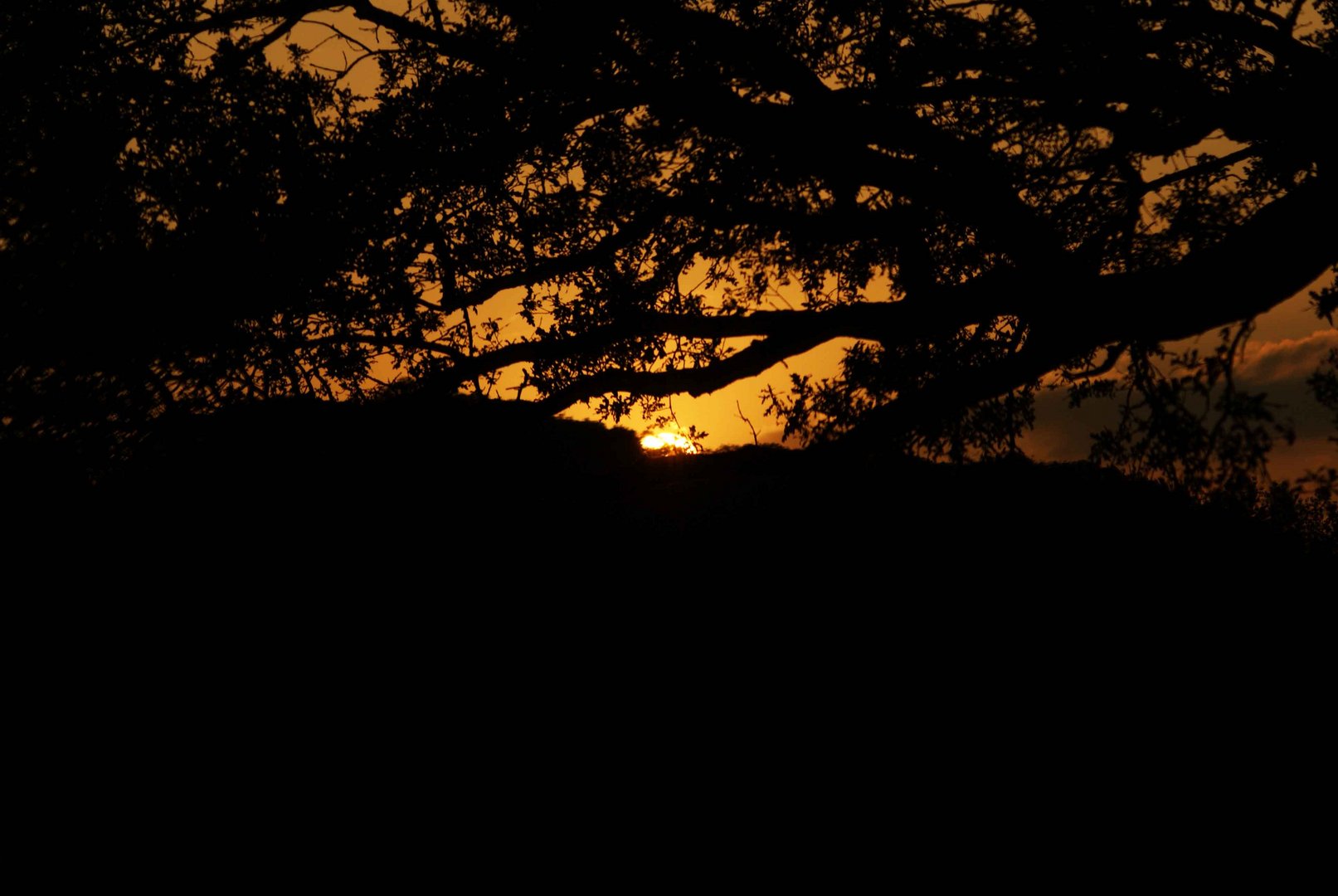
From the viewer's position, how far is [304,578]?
841 centimetres

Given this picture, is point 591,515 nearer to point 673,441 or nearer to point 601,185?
point 673,441

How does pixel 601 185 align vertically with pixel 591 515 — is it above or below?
above

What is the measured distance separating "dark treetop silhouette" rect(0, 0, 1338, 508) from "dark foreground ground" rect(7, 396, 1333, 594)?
768 millimetres

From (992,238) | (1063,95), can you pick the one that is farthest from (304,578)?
(1063,95)

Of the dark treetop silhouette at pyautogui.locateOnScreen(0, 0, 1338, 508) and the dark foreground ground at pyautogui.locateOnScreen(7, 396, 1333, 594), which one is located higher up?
the dark treetop silhouette at pyautogui.locateOnScreen(0, 0, 1338, 508)

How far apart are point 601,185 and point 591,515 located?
163 inches

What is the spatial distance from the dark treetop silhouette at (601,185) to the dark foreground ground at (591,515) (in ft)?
2.52

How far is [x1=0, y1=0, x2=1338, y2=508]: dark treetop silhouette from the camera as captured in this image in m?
7.64

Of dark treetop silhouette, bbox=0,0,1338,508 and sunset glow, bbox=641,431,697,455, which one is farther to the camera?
sunset glow, bbox=641,431,697,455

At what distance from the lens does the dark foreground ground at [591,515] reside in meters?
8.57

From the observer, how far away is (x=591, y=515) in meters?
9.86

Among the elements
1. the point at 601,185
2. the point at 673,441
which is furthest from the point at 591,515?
the point at 601,185

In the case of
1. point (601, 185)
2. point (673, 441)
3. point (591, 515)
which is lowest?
point (591, 515)

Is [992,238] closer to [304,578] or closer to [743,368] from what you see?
[743,368]
